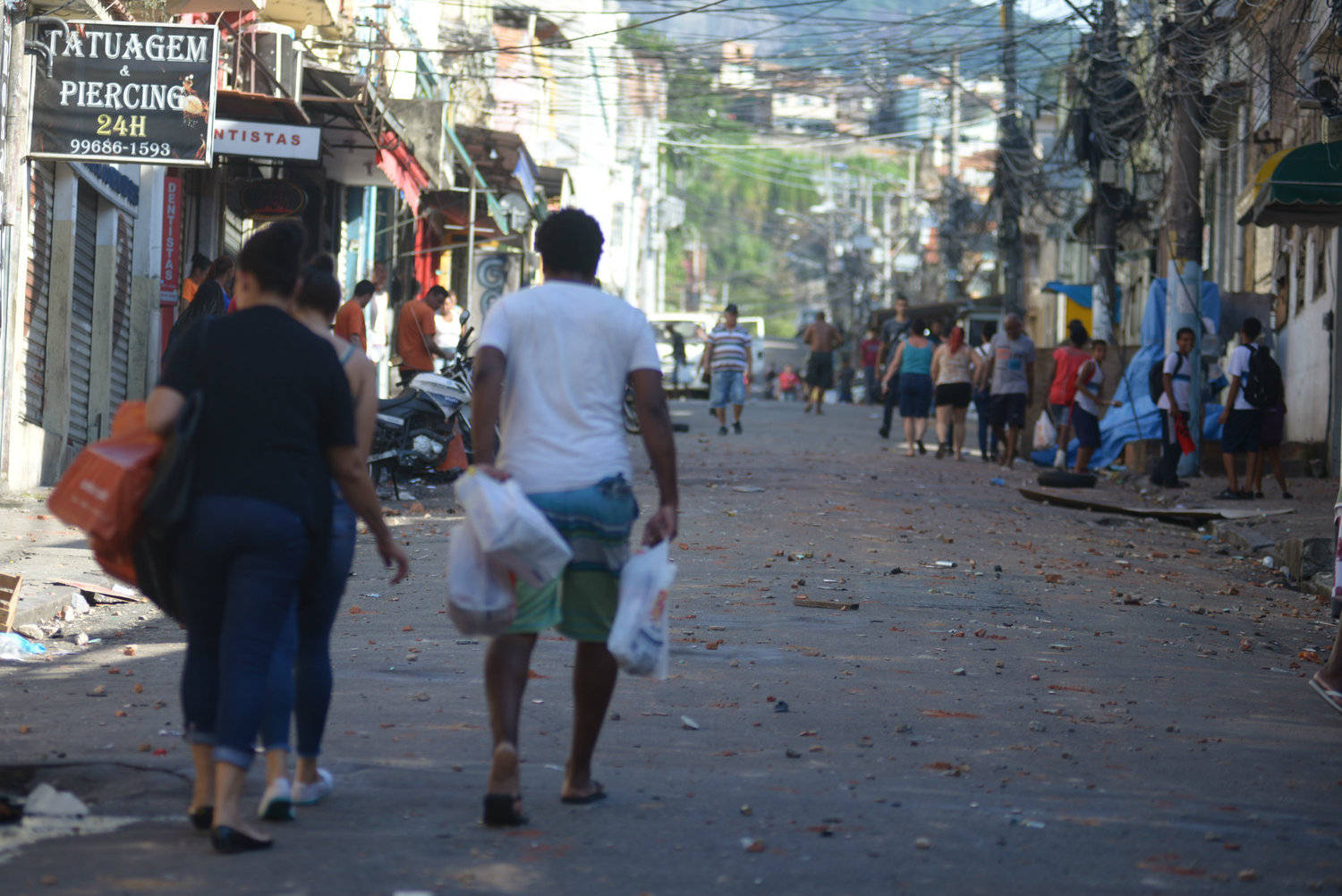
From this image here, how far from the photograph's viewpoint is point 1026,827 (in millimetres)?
4688

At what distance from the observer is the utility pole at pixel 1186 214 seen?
17250 mm

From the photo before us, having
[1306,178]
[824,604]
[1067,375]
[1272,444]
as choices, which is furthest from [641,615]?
[1067,375]

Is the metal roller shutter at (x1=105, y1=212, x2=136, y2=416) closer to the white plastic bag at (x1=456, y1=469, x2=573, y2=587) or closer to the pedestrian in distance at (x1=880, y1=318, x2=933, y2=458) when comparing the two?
the pedestrian in distance at (x1=880, y1=318, x2=933, y2=458)

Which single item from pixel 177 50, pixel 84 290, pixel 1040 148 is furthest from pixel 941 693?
pixel 1040 148

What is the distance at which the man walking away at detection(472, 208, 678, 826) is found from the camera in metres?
4.54

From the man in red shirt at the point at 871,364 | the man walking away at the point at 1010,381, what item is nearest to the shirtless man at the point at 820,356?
the man in red shirt at the point at 871,364

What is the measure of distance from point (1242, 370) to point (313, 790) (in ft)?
41.4

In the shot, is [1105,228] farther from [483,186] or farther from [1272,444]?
[1272,444]

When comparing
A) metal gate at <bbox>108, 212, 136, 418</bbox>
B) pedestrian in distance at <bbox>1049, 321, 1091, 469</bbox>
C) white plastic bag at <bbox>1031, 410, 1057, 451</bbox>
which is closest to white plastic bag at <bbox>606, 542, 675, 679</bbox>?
metal gate at <bbox>108, 212, 136, 418</bbox>

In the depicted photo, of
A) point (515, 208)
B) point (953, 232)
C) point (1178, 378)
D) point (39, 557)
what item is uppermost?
point (953, 232)

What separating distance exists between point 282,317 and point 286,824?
1.39 metres

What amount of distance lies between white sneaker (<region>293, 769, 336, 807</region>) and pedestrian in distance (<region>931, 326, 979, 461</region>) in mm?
16269

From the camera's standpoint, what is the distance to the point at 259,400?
422 cm

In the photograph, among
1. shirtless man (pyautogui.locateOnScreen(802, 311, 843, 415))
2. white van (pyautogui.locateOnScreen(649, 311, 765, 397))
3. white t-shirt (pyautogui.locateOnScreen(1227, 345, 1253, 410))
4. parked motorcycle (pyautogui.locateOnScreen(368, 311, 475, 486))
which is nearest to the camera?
parked motorcycle (pyautogui.locateOnScreen(368, 311, 475, 486))
